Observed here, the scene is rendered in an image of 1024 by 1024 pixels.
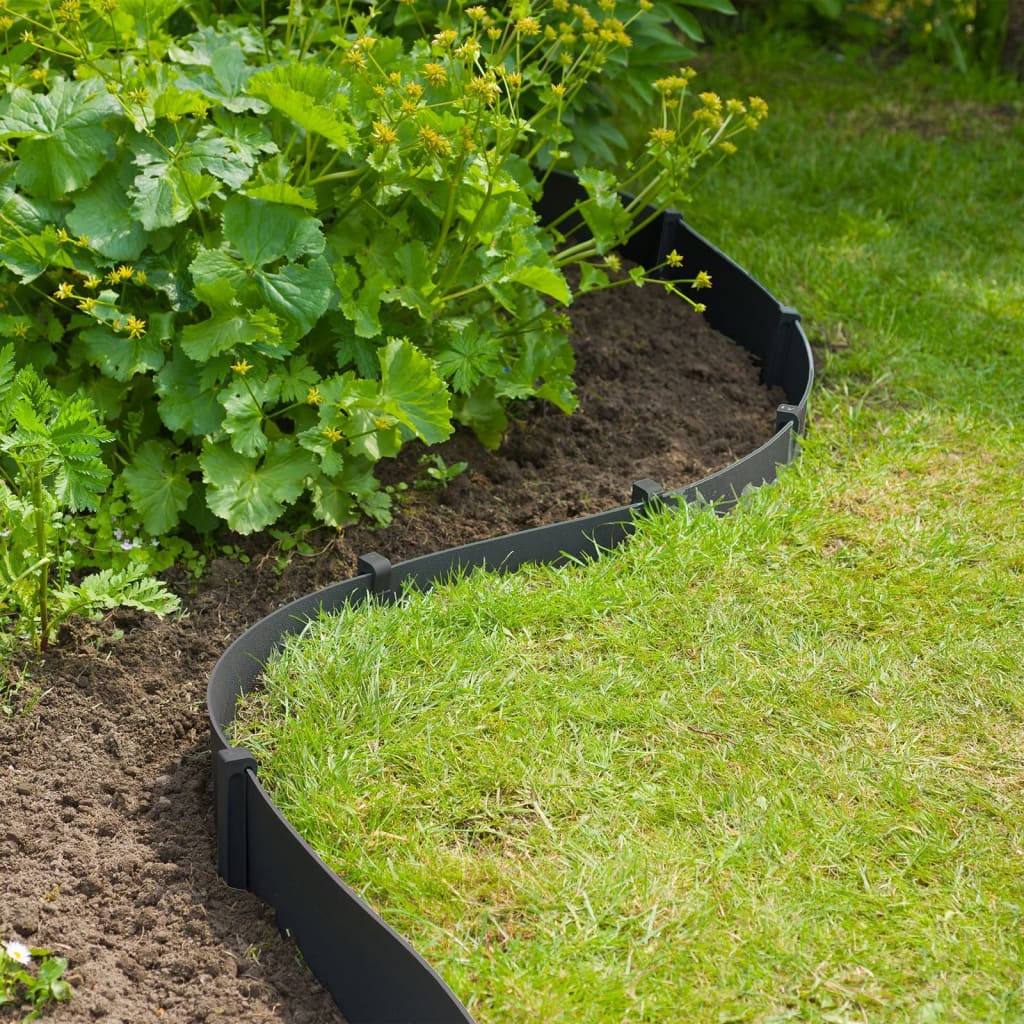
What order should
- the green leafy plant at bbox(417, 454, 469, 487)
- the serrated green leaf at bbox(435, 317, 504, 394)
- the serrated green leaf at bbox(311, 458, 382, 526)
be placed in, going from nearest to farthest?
1. the serrated green leaf at bbox(311, 458, 382, 526)
2. the serrated green leaf at bbox(435, 317, 504, 394)
3. the green leafy plant at bbox(417, 454, 469, 487)

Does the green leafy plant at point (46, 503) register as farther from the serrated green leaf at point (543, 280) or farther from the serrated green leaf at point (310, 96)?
the serrated green leaf at point (543, 280)

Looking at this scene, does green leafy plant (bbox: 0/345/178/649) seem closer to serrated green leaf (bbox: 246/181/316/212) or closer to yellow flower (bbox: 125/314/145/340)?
yellow flower (bbox: 125/314/145/340)

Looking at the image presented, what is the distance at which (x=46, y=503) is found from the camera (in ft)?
8.75

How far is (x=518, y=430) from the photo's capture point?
3.72m

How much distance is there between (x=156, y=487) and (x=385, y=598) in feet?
2.03

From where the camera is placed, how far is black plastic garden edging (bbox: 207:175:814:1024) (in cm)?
206

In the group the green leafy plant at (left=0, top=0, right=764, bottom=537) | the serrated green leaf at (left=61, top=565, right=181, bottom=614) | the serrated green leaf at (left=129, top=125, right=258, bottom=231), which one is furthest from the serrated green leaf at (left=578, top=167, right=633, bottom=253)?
the serrated green leaf at (left=61, top=565, right=181, bottom=614)

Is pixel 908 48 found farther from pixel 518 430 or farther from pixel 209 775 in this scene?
pixel 209 775

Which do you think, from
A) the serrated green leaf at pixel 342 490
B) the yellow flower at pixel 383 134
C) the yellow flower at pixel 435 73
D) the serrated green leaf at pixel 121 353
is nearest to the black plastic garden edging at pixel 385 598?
the serrated green leaf at pixel 342 490

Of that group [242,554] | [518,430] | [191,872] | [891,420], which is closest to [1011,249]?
[891,420]

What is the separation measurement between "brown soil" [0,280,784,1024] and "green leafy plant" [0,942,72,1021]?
0.03m

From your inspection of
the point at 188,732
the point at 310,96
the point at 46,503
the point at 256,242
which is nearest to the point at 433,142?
the point at 310,96

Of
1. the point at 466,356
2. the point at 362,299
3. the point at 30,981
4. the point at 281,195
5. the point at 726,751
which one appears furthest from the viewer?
the point at 466,356

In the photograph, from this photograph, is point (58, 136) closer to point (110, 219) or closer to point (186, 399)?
point (110, 219)
